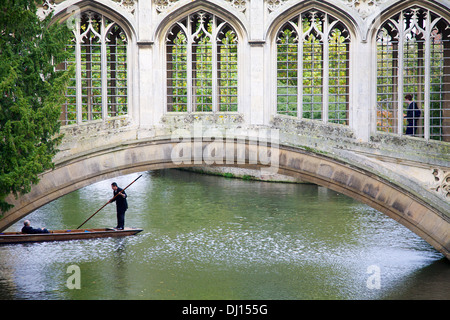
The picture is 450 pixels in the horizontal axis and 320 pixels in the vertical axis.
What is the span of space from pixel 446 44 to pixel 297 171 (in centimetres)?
306

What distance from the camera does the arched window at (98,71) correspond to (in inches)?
420

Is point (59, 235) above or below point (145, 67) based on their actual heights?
below

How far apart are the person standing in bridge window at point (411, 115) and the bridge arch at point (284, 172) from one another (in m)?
0.99

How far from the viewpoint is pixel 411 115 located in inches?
431

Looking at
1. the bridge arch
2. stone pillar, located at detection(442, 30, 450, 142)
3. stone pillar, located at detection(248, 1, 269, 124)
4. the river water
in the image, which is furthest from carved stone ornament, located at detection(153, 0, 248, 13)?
the river water

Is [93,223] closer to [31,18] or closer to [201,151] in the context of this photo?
[201,151]

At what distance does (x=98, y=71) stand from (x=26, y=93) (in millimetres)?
1915

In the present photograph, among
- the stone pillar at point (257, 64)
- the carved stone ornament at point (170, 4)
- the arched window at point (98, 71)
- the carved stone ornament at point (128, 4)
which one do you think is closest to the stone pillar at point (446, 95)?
the stone pillar at point (257, 64)

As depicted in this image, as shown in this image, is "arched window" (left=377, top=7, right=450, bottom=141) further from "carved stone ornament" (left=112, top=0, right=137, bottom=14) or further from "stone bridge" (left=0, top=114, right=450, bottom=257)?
"carved stone ornament" (left=112, top=0, right=137, bottom=14)

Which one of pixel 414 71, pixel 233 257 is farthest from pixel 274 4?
pixel 233 257

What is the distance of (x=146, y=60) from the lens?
10695mm

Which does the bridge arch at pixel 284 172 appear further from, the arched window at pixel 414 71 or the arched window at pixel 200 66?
the arched window at pixel 414 71

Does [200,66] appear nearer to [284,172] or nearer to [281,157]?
[281,157]

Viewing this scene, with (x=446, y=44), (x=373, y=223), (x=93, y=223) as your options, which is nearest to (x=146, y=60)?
(x=446, y=44)
